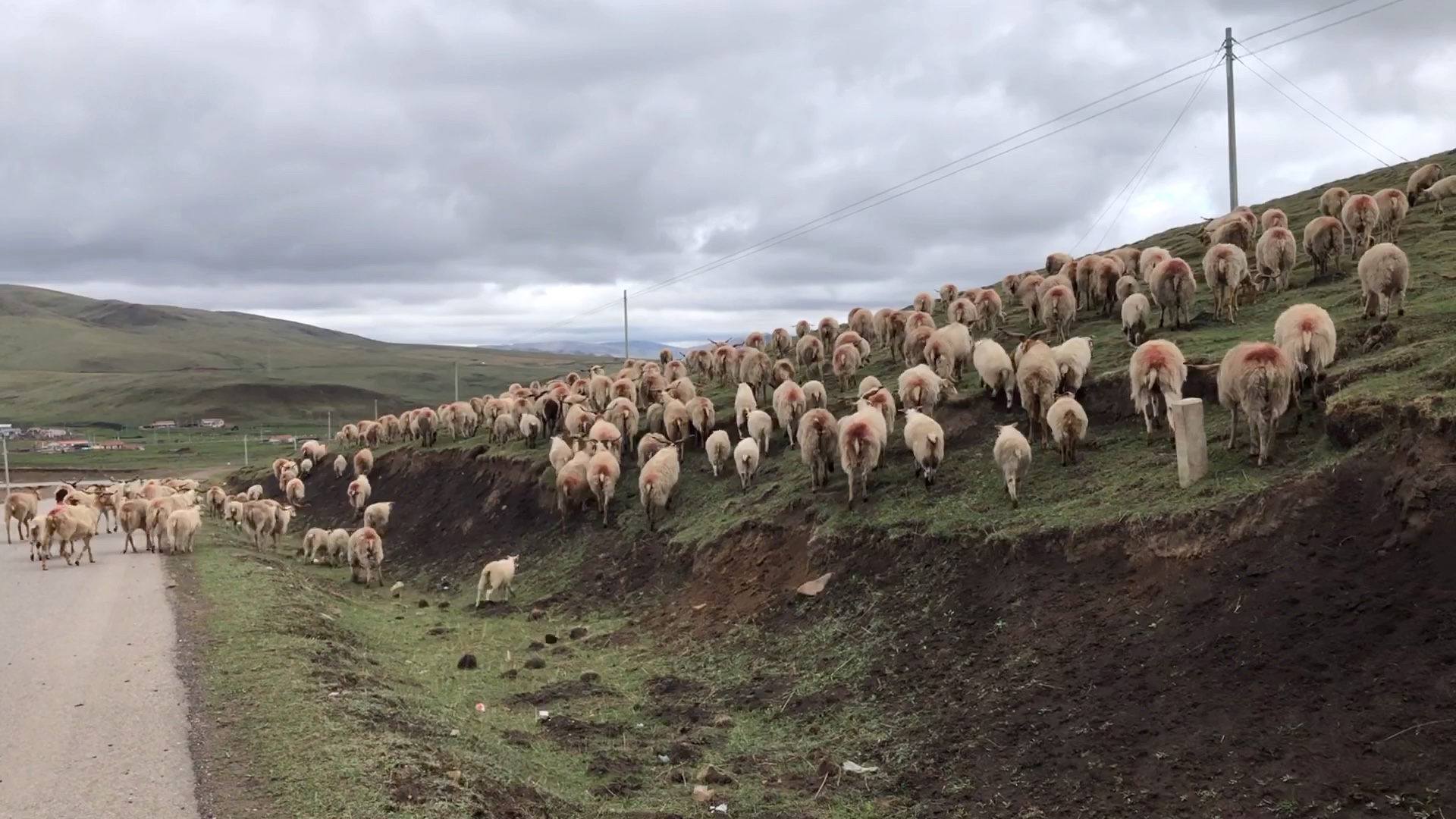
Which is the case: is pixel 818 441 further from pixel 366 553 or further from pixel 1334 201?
pixel 1334 201

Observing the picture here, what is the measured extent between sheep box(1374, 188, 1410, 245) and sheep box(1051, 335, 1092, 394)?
8697 millimetres

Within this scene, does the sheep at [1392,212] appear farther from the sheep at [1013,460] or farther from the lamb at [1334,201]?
the sheep at [1013,460]

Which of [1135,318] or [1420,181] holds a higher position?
[1420,181]

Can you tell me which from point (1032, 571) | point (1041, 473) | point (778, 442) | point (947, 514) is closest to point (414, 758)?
point (1032, 571)

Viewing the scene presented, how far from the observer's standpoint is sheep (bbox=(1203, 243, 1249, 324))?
662 inches

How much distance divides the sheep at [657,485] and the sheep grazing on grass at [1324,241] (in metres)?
12.9

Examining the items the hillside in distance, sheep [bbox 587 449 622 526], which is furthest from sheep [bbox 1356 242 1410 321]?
the hillside in distance

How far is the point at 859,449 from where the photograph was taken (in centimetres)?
1369

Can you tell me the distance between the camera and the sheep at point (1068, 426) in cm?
1259

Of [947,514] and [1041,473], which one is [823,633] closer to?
[947,514]

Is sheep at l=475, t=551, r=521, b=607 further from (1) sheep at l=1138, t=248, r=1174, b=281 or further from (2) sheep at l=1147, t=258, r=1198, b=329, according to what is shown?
(1) sheep at l=1138, t=248, r=1174, b=281

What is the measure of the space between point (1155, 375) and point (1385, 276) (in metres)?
3.60

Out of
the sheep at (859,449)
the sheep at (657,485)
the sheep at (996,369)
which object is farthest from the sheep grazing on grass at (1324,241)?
the sheep at (657,485)

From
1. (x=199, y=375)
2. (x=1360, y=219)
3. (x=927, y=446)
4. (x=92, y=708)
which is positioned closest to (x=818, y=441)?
(x=927, y=446)
